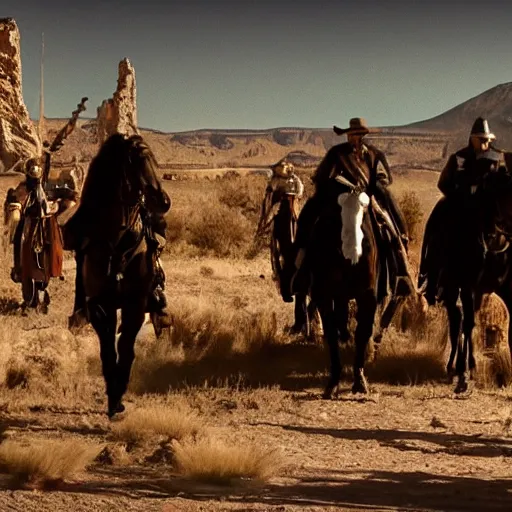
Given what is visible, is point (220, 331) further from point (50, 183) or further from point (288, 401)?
point (50, 183)

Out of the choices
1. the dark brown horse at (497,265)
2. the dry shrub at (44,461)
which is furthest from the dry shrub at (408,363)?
the dry shrub at (44,461)

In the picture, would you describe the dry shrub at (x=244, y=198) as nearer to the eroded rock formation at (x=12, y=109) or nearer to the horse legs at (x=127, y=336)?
the eroded rock formation at (x=12, y=109)

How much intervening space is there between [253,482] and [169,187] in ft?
133

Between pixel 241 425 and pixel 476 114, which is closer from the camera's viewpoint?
pixel 241 425

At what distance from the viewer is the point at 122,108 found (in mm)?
46250

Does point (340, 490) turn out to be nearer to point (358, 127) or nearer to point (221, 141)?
point (358, 127)

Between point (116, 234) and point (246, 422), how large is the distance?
6.50 feet

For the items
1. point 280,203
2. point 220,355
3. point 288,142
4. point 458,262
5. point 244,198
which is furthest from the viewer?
point 288,142

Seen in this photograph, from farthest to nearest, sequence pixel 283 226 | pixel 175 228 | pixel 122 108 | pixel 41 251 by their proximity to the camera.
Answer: pixel 122 108 < pixel 175 228 < pixel 41 251 < pixel 283 226

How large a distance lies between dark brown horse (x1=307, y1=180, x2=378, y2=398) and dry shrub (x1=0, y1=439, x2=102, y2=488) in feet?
11.9

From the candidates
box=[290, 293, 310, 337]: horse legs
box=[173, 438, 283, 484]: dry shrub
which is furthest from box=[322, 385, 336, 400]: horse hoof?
box=[173, 438, 283, 484]: dry shrub

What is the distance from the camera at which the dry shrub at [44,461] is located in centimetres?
758

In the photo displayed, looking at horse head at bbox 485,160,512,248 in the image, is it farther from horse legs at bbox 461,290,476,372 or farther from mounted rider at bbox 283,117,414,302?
mounted rider at bbox 283,117,414,302

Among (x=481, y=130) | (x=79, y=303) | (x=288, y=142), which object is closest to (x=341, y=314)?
(x=481, y=130)
